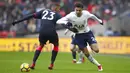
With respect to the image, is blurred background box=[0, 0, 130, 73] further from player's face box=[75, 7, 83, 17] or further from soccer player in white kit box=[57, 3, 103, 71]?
player's face box=[75, 7, 83, 17]

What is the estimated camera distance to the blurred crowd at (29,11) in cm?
3306

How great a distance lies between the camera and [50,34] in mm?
15719

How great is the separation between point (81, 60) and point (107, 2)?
14.5 metres

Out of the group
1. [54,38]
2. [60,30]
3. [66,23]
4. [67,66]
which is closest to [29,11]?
[60,30]

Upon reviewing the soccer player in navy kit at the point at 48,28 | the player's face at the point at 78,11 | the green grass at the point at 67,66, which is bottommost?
the green grass at the point at 67,66

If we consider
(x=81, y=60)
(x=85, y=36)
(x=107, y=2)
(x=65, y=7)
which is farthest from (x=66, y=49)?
(x=85, y=36)

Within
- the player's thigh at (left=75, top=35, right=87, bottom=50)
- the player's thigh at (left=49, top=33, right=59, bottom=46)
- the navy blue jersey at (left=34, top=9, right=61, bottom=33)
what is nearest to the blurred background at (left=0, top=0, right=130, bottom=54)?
the player's thigh at (left=75, top=35, right=87, bottom=50)

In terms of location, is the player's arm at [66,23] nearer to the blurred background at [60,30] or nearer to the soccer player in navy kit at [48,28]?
the soccer player in navy kit at [48,28]

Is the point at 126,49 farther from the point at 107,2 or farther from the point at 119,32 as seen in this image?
the point at 107,2

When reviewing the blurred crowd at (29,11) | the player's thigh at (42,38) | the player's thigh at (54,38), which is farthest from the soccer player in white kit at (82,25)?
the blurred crowd at (29,11)

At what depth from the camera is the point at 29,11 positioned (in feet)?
109

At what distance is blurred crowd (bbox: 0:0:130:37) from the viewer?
108ft

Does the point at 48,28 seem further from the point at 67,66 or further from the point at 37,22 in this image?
the point at 37,22

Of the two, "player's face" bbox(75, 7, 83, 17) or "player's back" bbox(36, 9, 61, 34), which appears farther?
"player's back" bbox(36, 9, 61, 34)
